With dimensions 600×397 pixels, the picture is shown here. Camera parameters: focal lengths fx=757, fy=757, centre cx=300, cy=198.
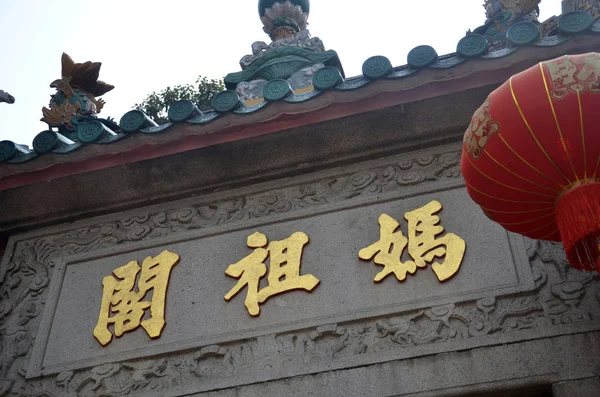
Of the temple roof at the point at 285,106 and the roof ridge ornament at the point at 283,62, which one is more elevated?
the roof ridge ornament at the point at 283,62

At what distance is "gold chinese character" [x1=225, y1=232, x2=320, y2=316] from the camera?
4316mm

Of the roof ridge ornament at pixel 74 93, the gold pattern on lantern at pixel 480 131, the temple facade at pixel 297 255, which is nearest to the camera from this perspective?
the gold pattern on lantern at pixel 480 131

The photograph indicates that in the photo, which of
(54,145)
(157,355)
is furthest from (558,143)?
(54,145)

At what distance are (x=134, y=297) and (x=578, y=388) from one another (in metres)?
2.54

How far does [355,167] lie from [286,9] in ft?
10.0

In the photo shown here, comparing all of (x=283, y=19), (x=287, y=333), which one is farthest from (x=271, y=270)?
(x=283, y=19)

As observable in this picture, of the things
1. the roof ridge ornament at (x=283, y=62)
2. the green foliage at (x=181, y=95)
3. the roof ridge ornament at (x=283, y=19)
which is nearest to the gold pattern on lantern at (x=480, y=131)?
the roof ridge ornament at (x=283, y=62)

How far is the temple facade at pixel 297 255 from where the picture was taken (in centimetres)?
389

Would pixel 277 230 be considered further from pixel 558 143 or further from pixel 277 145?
pixel 558 143

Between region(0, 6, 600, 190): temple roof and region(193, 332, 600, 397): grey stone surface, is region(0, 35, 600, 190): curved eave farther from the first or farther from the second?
region(193, 332, 600, 397): grey stone surface

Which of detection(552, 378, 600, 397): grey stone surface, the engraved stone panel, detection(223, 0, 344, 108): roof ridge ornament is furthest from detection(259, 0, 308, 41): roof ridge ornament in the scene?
detection(552, 378, 600, 397): grey stone surface

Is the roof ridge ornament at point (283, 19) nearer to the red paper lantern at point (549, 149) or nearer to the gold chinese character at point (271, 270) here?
the gold chinese character at point (271, 270)

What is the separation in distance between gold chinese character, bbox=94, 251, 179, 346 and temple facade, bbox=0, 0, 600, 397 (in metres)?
0.01

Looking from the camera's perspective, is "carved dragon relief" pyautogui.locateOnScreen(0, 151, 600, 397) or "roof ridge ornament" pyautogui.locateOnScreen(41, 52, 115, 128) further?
"roof ridge ornament" pyautogui.locateOnScreen(41, 52, 115, 128)
